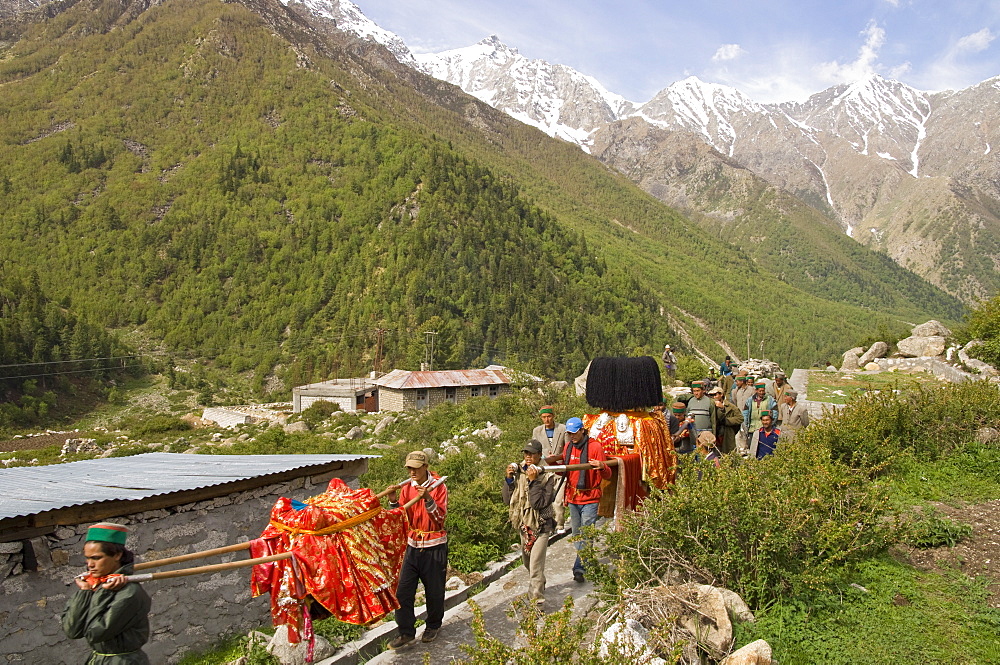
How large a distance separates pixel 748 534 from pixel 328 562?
3.53 m

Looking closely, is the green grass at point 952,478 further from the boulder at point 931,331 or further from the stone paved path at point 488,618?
the boulder at point 931,331

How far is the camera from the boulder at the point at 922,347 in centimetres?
2515

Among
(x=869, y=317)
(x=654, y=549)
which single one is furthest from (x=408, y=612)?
(x=869, y=317)

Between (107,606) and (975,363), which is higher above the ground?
(107,606)

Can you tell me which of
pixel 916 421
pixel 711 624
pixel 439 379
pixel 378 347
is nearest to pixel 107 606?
pixel 711 624

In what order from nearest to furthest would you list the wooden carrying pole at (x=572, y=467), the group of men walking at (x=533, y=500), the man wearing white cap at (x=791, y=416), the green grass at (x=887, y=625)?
the green grass at (x=887, y=625)
the wooden carrying pole at (x=572, y=467)
the group of men walking at (x=533, y=500)
the man wearing white cap at (x=791, y=416)

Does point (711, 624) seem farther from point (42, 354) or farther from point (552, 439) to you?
point (42, 354)

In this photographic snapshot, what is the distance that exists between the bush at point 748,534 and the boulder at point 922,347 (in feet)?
75.9

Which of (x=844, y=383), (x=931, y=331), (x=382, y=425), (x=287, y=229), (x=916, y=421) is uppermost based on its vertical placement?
(x=287, y=229)

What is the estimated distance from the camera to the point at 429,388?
4341 cm

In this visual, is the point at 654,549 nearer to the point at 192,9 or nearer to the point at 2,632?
the point at 2,632

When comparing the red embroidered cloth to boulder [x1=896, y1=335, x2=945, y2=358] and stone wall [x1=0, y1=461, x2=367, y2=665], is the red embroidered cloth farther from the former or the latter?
boulder [x1=896, y1=335, x2=945, y2=358]

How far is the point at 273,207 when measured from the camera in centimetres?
8756

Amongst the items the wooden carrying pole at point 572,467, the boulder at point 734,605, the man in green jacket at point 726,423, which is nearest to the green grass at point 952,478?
the man in green jacket at point 726,423
